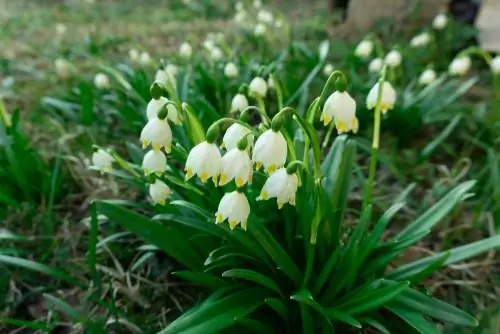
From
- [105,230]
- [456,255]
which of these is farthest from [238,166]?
[105,230]

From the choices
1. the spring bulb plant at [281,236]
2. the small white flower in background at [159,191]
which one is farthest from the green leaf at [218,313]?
the small white flower in background at [159,191]

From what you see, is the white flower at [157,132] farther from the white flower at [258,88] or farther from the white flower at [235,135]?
the white flower at [258,88]

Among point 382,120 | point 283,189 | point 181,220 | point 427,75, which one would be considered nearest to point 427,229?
point 283,189

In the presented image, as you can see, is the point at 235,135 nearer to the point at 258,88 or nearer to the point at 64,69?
Result: the point at 258,88

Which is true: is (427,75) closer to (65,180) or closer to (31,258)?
(65,180)

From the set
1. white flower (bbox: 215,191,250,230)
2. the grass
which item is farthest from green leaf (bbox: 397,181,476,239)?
white flower (bbox: 215,191,250,230)

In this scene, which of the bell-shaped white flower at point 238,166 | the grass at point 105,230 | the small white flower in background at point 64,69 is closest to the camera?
the bell-shaped white flower at point 238,166
